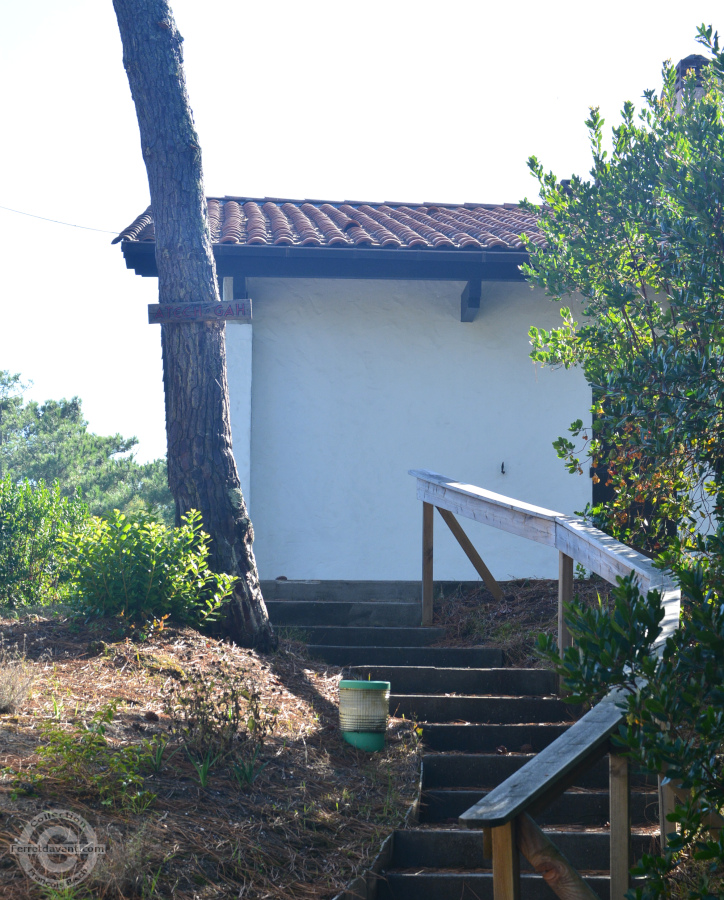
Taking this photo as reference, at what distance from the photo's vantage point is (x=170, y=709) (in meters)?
3.71

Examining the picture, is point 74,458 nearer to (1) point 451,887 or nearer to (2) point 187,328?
(2) point 187,328

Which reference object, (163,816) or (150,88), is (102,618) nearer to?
(163,816)

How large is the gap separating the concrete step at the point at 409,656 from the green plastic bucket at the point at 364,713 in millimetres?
1363

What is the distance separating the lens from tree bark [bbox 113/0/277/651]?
542 centimetres

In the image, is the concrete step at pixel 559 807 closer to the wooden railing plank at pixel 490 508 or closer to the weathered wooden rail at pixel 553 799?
the weathered wooden rail at pixel 553 799

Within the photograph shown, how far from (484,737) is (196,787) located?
75.0 inches

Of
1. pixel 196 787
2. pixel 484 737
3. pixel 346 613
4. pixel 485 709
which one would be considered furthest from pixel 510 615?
pixel 196 787

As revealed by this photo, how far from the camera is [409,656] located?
5.56 m

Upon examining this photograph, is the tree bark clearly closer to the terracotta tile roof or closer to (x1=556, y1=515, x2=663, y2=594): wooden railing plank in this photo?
the terracotta tile roof

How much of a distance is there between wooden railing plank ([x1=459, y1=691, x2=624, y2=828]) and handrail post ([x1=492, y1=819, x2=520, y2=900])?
99 mm

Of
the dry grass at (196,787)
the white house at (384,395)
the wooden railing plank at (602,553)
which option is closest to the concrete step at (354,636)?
the dry grass at (196,787)

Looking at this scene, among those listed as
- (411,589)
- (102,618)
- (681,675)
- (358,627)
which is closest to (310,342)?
(411,589)

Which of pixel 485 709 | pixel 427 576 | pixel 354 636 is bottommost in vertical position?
pixel 485 709

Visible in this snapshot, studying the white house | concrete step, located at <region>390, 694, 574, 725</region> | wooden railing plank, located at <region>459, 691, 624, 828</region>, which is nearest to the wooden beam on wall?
the white house
